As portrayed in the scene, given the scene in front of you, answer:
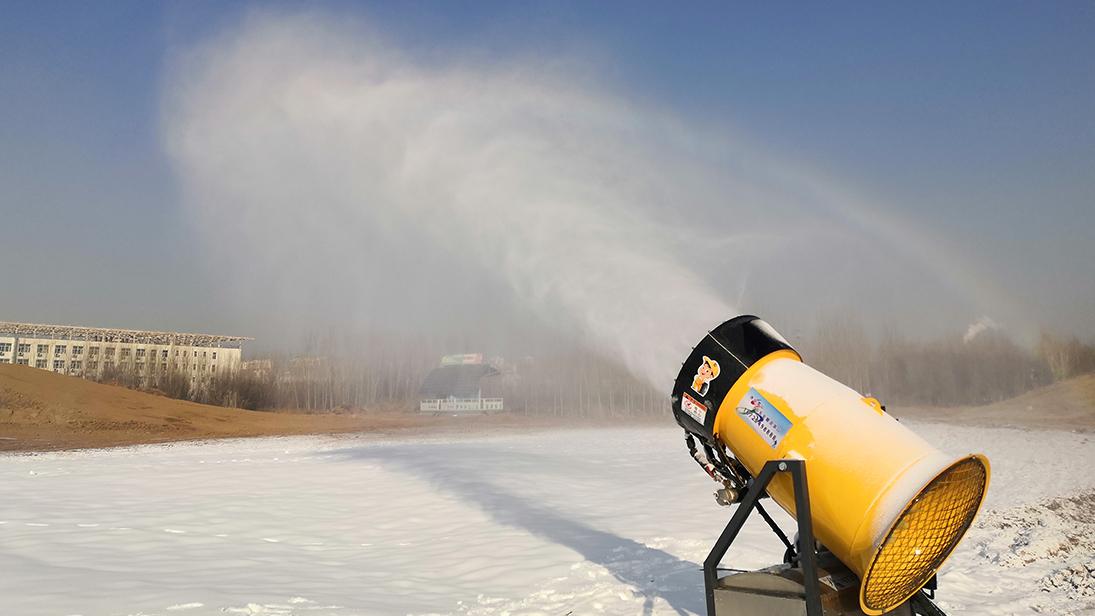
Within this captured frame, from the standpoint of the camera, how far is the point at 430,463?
22578 millimetres

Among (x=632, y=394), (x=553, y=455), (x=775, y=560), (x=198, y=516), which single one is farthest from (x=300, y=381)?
(x=775, y=560)

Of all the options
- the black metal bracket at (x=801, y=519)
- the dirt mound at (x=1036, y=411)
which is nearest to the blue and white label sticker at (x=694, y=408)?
the black metal bracket at (x=801, y=519)

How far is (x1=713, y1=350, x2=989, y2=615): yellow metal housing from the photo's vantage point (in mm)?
5207

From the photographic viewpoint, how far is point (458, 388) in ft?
270

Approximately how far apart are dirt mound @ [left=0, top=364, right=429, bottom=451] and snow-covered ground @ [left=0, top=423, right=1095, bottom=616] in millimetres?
18929

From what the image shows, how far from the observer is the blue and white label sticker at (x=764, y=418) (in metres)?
5.86

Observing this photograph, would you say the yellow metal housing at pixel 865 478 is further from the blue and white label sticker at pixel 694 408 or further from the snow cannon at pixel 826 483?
the blue and white label sticker at pixel 694 408

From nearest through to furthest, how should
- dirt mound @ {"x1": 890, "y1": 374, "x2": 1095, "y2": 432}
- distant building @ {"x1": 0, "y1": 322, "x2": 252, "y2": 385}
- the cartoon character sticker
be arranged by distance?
the cartoon character sticker → dirt mound @ {"x1": 890, "y1": 374, "x2": 1095, "y2": 432} → distant building @ {"x1": 0, "y1": 322, "x2": 252, "y2": 385}

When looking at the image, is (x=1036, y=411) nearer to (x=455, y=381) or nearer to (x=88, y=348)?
(x=455, y=381)

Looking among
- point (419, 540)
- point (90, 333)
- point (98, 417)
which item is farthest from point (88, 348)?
point (419, 540)

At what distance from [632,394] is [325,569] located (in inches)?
2894

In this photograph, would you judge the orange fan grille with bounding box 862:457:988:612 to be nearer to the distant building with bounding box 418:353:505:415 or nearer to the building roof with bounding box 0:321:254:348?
the distant building with bounding box 418:353:505:415

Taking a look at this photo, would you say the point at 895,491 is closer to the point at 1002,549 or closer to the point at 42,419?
the point at 1002,549

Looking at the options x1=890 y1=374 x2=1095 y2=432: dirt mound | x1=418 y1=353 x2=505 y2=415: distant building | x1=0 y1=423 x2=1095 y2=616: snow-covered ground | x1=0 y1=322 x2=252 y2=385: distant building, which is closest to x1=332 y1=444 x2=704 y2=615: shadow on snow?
x1=0 y1=423 x2=1095 y2=616: snow-covered ground
